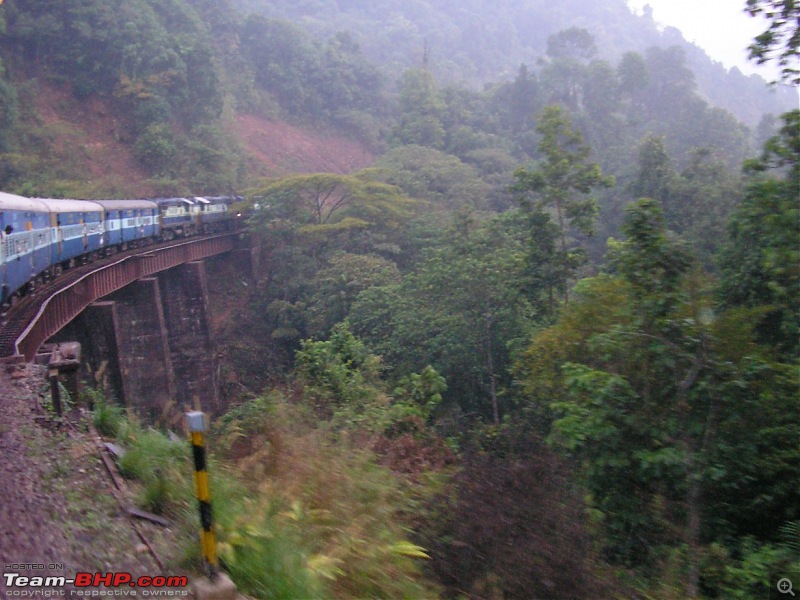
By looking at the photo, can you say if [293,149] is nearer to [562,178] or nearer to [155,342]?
[155,342]

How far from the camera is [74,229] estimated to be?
1945 centimetres

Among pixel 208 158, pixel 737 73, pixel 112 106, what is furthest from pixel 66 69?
pixel 737 73

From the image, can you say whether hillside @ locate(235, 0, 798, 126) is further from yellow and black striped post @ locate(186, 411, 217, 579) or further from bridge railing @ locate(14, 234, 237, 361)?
yellow and black striped post @ locate(186, 411, 217, 579)

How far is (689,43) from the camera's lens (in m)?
106

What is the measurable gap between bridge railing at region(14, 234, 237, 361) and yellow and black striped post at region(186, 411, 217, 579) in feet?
Result: 25.6

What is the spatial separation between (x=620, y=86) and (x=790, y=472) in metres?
49.5

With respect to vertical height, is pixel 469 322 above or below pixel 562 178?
below

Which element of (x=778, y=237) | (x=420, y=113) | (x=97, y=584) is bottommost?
(x=97, y=584)

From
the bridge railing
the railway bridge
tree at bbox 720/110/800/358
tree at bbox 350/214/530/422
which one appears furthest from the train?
tree at bbox 720/110/800/358

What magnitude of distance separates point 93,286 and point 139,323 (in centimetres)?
586

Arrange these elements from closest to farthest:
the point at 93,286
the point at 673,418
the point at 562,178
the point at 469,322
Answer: the point at 673,418 < the point at 93,286 < the point at 562,178 < the point at 469,322

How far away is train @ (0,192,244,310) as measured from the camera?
13328 millimetres

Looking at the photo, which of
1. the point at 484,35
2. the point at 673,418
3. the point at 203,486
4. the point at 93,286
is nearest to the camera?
the point at 203,486

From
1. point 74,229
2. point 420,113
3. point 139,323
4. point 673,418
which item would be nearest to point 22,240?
point 74,229
